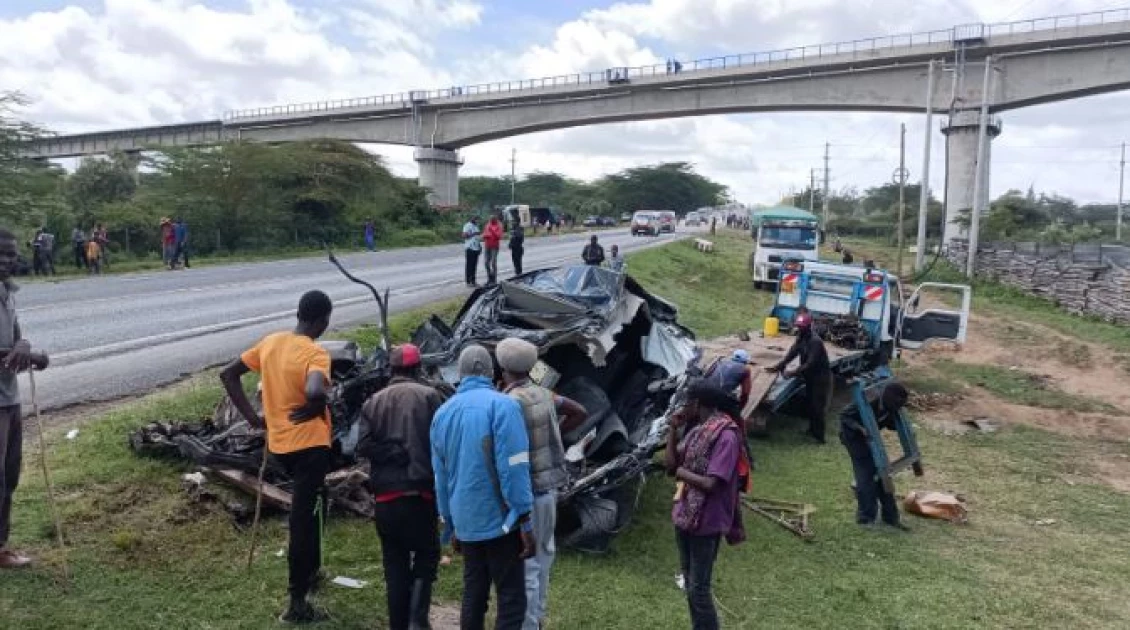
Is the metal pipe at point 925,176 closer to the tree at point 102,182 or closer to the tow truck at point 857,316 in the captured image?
the tow truck at point 857,316

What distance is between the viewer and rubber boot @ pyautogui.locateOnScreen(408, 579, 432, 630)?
179 inches

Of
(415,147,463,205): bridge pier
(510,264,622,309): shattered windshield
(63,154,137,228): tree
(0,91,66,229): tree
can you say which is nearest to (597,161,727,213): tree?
(415,147,463,205): bridge pier

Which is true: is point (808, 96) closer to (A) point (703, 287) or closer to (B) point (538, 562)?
(A) point (703, 287)

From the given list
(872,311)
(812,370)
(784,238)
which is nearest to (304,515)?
(812,370)

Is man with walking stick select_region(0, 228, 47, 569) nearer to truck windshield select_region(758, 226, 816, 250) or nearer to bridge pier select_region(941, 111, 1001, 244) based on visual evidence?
truck windshield select_region(758, 226, 816, 250)

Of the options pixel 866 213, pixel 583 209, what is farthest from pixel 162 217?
pixel 866 213

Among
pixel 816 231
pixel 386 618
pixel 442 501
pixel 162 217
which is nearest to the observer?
pixel 442 501

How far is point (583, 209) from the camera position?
291ft

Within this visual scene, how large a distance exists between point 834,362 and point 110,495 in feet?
30.9

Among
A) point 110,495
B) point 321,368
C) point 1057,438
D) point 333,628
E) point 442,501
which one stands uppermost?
point 321,368

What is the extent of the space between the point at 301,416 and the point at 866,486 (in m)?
5.36

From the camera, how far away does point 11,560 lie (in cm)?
476

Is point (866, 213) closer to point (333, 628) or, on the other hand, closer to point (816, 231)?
point (816, 231)

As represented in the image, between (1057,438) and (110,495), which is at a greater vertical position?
(110,495)
